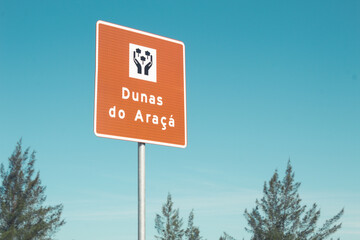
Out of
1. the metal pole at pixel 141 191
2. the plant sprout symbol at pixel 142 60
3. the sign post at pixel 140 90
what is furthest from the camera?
the plant sprout symbol at pixel 142 60

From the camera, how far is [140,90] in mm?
5070

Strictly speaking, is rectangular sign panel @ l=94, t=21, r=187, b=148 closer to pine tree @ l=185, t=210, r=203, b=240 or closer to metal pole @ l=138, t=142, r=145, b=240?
metal pole @ l=138, t=142, r=145, b=240

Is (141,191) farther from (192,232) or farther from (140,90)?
(192,232)

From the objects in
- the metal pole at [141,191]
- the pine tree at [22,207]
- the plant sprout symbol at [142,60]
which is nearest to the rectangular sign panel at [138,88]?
the plant sprout symbol at [142,60]

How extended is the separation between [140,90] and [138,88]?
28mm

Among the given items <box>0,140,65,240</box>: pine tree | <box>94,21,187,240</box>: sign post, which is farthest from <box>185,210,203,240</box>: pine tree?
<box>94,21,187,240</box>: sign post

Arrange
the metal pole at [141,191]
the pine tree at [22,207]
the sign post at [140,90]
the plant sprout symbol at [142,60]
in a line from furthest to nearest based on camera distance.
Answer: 1. the pine tree at [22,207]
2. the plant sprout symbol at [142,60]
3. the sign post at [140,90]
4. the metal pole at [141,191]

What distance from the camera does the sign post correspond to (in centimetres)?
Answer: 481

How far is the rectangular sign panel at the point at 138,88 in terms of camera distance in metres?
4.84

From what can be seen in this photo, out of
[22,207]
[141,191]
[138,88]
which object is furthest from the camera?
[22,207]

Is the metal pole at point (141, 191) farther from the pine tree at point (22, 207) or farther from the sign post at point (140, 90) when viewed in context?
the pine tree at point (22, 207)

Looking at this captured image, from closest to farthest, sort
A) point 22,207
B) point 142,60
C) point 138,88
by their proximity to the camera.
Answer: point 138,88
point 142,60
point 22,207

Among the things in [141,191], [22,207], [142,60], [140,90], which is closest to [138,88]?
[140,90]

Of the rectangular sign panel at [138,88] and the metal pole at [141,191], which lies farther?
the rectangular sign panel at [138,88]
